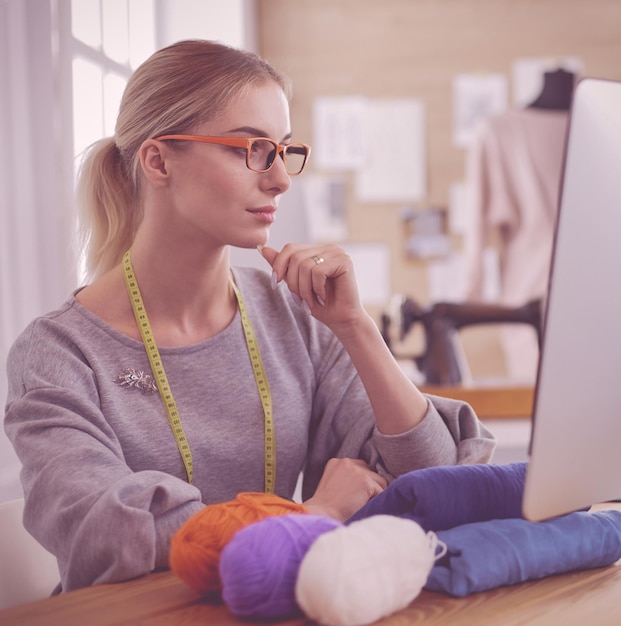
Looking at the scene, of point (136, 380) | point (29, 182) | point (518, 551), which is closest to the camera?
point (518, 551)

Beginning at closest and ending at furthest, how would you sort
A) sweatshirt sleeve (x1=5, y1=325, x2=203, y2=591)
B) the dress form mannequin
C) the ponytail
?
sweatshirt sleeve (x1=5, y1=325, x2=203, y2=591)
the ponytail
the dress form mannequin

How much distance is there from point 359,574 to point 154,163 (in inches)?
34.1

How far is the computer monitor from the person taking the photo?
682mm

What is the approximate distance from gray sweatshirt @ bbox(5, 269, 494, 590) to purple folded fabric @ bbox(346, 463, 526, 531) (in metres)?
0.26

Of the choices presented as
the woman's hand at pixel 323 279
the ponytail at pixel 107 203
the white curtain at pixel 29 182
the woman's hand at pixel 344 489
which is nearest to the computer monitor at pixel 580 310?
the woman's hand at pixel 344 489

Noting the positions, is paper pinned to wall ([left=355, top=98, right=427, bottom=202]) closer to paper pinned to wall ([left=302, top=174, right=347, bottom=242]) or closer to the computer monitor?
paper pinned to wall ([left=302, top=174, right=347, bottom=242])

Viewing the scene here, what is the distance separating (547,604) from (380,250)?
3.52m

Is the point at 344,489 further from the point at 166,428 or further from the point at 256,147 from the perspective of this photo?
→ the point at 256,147

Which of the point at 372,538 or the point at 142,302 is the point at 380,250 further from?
the point at 372,538

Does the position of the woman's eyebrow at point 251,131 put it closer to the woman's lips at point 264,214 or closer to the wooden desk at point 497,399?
the woman's lips at point 264,214

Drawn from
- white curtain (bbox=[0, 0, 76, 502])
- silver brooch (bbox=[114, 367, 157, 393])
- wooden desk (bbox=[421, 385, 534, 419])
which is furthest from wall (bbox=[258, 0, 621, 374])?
silver brooch (bbox=[114, 367, 157, 393])

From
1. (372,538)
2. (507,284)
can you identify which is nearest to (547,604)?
(372,538)

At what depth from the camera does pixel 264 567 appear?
692mm

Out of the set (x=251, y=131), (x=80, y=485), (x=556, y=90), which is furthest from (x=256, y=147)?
(x=556, y=90)
